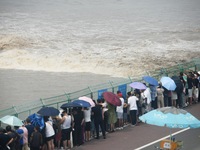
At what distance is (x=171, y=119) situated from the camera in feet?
50.2

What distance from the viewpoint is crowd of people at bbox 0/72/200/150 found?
53.6 feet

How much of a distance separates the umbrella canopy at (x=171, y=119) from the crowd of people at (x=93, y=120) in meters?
2.87

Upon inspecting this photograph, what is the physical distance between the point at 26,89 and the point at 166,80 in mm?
13235

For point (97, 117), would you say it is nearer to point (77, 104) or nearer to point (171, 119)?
point (77, 104)

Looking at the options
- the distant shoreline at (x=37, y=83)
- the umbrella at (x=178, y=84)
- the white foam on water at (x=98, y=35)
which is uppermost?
the umbrella at (x=178, y=84)

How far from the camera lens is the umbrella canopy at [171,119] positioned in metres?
15.2

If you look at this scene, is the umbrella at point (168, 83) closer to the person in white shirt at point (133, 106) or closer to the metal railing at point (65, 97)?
the metal railing at point (65, 97)

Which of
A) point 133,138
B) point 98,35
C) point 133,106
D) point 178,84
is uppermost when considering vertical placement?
point 178,84

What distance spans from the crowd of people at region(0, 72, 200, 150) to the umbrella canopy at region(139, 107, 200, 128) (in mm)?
2873

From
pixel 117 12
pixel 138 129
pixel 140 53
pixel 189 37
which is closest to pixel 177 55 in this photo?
pixel 140 53

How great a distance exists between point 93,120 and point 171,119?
4059 millimetres

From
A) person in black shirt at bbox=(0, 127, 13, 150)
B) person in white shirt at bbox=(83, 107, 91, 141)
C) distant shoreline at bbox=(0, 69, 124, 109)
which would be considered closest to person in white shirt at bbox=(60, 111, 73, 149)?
A: person in white shirt at bbox=(83, 107, 91, 141)

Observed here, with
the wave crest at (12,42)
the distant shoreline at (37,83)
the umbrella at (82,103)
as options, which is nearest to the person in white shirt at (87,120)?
the umbrella at (82,103)

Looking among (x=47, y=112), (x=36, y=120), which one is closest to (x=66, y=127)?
(x=47, y=112)
